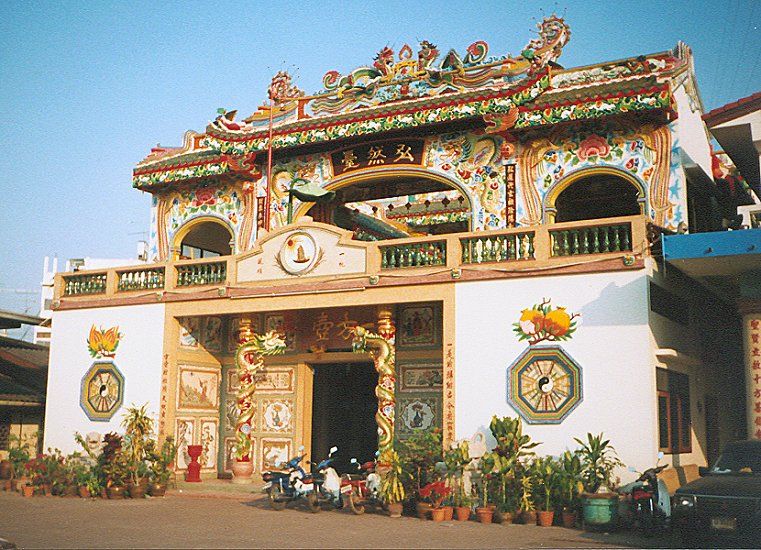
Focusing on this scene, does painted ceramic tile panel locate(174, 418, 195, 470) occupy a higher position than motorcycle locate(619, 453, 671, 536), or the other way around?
painted ceramic tile panel locate(174, 418, 195, 470)

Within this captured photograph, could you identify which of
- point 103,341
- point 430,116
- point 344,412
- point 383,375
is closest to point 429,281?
point 383,375

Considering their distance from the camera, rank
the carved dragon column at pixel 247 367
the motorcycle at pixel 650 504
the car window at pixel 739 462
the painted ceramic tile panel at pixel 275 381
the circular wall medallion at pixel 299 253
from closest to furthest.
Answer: the car window at pixel 739 462, the motorcycle at pixel 650 504, the circular wall medallion at pixel 299 253, the carved dragon column at pixel 247 367, the painted ceramic tile panel at pixel 275 381

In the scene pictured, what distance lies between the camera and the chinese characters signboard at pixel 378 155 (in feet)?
59.3

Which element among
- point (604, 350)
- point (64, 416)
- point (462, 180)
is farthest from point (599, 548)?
point (64, 416)

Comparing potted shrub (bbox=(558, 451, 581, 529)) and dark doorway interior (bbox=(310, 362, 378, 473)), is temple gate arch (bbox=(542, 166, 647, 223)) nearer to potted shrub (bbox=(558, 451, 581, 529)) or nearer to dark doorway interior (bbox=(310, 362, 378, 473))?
potted shrub (bbox=(558, 451, 581, 529))

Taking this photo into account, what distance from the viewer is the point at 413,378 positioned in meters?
17.4

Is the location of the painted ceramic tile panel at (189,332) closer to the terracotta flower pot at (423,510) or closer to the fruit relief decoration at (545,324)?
the terracotta flower pot at (423,510)

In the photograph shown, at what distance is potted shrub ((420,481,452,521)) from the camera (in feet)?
43.4

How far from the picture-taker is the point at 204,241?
2217cm

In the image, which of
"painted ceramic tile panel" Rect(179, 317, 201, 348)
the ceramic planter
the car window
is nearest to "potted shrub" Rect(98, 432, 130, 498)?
"painted ceramic tile panel" Rect(179, 317, 201, 348)

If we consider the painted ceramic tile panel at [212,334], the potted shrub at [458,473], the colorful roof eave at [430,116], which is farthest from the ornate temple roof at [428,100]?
the potted shrub at [458,473]

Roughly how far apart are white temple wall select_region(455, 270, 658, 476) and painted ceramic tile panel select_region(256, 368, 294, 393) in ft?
17.0

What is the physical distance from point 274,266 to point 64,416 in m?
6.23

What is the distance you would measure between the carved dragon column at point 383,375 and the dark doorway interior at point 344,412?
9.57 ft
